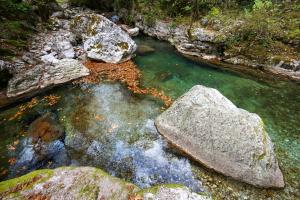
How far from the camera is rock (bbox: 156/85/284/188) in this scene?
5.64 meters

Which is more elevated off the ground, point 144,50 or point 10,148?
point 144,50

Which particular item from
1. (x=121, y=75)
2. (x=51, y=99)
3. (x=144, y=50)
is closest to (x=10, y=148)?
(x=51, y=99)

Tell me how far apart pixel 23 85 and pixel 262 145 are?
9.40 metres

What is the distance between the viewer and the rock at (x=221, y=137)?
18.5 feet

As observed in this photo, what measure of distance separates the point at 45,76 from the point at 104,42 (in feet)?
13.1

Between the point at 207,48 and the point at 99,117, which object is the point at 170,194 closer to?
the point at 99,117

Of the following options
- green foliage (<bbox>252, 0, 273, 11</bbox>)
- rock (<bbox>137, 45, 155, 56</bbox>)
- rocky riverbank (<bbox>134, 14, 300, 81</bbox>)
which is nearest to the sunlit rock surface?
rock (<bbox>137, 45, 155, 56</bbox>)

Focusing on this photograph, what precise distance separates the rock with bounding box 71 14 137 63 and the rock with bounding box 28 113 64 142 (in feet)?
18.0

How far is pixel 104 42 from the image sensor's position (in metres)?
12.9

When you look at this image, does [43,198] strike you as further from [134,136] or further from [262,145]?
[262,145]

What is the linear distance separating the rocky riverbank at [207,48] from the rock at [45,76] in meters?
6.92

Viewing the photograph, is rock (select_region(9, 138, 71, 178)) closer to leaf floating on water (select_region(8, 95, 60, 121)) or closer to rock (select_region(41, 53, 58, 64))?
leaf floating on water (select_region(8, 95, 60, 121))

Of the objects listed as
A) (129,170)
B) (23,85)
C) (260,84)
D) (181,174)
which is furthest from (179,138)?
(23,85)

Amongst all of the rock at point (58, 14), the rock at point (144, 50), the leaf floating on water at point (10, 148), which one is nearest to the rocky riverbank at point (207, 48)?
the rock at point (144, 50)
